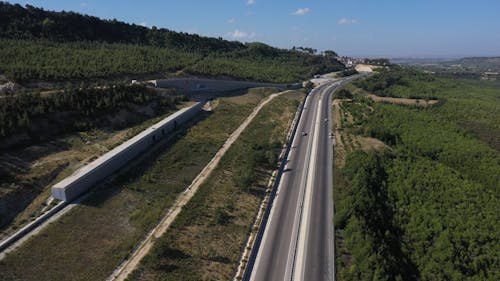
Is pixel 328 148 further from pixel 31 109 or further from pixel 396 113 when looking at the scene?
pixel 31 109

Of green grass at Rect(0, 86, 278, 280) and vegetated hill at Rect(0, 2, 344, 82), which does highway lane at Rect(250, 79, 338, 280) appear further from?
vegetated hill at Rect(0, 2, 344, 82)

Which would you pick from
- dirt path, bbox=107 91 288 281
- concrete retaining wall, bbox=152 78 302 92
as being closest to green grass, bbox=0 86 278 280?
dirt path, bbox=107 91 288 281

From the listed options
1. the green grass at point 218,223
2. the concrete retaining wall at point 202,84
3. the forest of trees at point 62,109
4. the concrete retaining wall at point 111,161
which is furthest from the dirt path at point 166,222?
the concrete retaining wall at point 202,84

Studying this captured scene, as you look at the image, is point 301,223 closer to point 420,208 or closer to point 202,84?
point 420,208

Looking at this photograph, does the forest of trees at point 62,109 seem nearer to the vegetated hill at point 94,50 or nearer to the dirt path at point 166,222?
the vegetated hill at point 94,50

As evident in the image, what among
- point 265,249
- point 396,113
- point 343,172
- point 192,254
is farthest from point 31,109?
point 396,113
